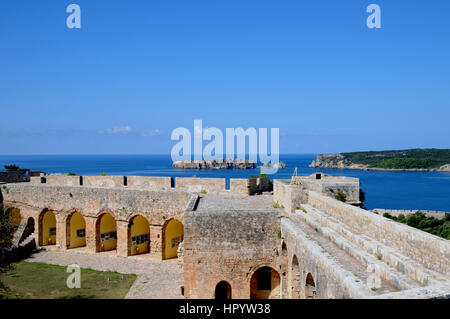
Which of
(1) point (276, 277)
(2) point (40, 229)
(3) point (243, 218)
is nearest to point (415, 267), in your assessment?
(3) point (243, 218)

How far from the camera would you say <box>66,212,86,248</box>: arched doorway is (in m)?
21.1

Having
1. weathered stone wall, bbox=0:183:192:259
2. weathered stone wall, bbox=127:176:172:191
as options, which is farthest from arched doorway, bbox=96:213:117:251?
weathered stone wall, bbox=127:176:172:191

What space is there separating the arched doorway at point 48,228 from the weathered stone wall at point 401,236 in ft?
60.3

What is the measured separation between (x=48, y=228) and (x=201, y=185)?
10532 millimetres

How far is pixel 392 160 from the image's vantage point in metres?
153

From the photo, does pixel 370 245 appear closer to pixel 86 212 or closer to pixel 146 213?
pixel 146 213

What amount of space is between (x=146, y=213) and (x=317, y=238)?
1190 cm

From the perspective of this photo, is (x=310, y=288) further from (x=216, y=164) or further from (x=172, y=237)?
(x=216, y=164)

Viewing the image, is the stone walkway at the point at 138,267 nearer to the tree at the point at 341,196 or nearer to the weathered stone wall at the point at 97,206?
the weathered stone wall at the point at 97,206

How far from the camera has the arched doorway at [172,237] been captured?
19.0 meters

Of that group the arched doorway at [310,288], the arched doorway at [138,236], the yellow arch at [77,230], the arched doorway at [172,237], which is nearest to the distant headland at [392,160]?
the arched doorway at [172,237]

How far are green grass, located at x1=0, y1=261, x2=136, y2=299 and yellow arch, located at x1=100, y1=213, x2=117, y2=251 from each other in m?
3.23

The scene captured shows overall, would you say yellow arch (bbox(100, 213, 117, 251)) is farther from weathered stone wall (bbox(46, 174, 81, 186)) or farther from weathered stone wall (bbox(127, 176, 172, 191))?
weathered stone wall (bbox(46, 174, 81, 186))

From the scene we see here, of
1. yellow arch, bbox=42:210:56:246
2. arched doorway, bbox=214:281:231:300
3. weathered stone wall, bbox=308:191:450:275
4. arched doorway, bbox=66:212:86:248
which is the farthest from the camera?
yellow arch, bbox=42:210:56:246
